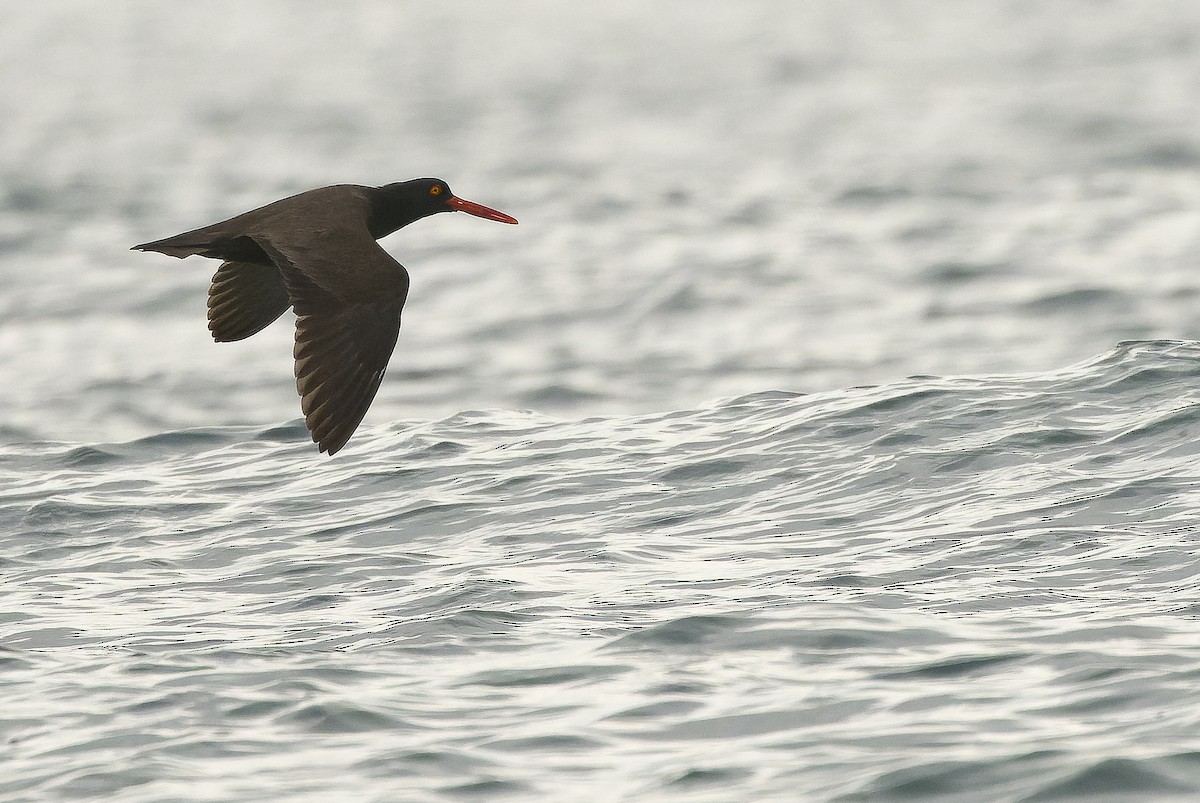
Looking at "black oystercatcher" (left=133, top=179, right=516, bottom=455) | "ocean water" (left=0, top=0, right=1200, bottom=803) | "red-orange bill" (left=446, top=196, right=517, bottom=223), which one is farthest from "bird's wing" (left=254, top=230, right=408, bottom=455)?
"red-orange bill" (left=446, top=196, right=517, bottom=223)

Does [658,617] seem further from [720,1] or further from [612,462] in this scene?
[720,1]

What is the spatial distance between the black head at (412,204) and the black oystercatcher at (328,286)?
32 cm

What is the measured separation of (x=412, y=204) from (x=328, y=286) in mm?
1707

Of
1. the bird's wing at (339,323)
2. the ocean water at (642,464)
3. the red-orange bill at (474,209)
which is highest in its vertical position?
the red-orange bill at (474,209)

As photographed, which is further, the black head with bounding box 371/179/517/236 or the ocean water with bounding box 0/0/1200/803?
the black head with bounding box 371/179/517/236

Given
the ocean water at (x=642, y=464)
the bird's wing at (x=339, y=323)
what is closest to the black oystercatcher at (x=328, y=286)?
the bird's wing at (x=339, y=323)

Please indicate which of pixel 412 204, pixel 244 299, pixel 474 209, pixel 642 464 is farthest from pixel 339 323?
pixel 642 464

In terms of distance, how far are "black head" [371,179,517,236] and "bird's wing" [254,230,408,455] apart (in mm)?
1210

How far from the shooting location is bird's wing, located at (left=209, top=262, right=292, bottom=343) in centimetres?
1038

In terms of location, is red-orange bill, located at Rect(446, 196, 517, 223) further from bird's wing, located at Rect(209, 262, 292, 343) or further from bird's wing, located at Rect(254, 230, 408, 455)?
bird's wing, located at Rect(254, 230, 408, 455)

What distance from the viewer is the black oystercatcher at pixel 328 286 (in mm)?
8781

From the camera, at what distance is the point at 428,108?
2869 cm

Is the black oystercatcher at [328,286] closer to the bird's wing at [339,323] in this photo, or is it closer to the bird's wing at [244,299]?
the bird's wing at [339,323]

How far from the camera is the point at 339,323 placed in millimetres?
8977
